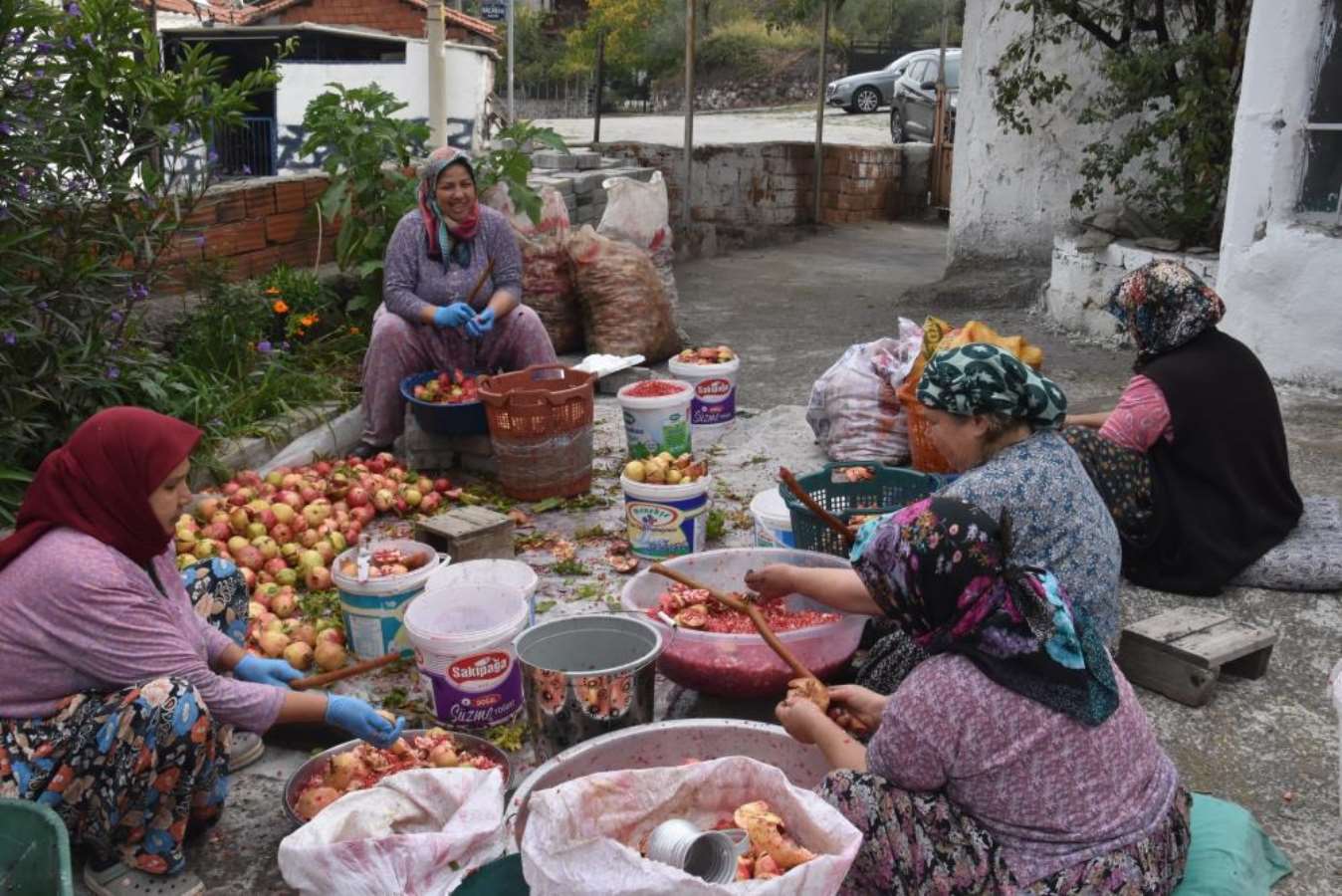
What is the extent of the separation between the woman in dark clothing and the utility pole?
4.82 meters

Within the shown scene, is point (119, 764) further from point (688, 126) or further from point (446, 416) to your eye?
point (688, 126)

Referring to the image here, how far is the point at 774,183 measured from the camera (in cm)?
A: 1248

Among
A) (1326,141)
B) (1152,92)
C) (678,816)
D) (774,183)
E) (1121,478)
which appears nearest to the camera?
(678,816)

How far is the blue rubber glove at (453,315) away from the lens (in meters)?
4.86

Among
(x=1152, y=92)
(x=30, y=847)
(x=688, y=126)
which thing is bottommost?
(x=30, y=847)

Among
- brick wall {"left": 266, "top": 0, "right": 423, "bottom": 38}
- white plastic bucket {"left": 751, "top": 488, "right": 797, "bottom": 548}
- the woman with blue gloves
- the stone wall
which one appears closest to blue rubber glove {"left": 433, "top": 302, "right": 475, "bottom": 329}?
the woman with blue gloves

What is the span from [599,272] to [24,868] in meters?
5.02

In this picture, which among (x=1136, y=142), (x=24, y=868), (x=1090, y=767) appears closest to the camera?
(x=24, y=868)

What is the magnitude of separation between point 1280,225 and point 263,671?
18.6 feet

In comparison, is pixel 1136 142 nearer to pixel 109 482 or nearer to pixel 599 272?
pixel 599 272

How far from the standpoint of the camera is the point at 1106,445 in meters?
3.82

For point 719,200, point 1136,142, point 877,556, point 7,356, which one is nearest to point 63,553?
point 877,556

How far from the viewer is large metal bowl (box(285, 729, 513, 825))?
8.48ft

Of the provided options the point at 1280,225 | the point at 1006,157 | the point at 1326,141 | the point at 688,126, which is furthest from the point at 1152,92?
the point at 688,126
